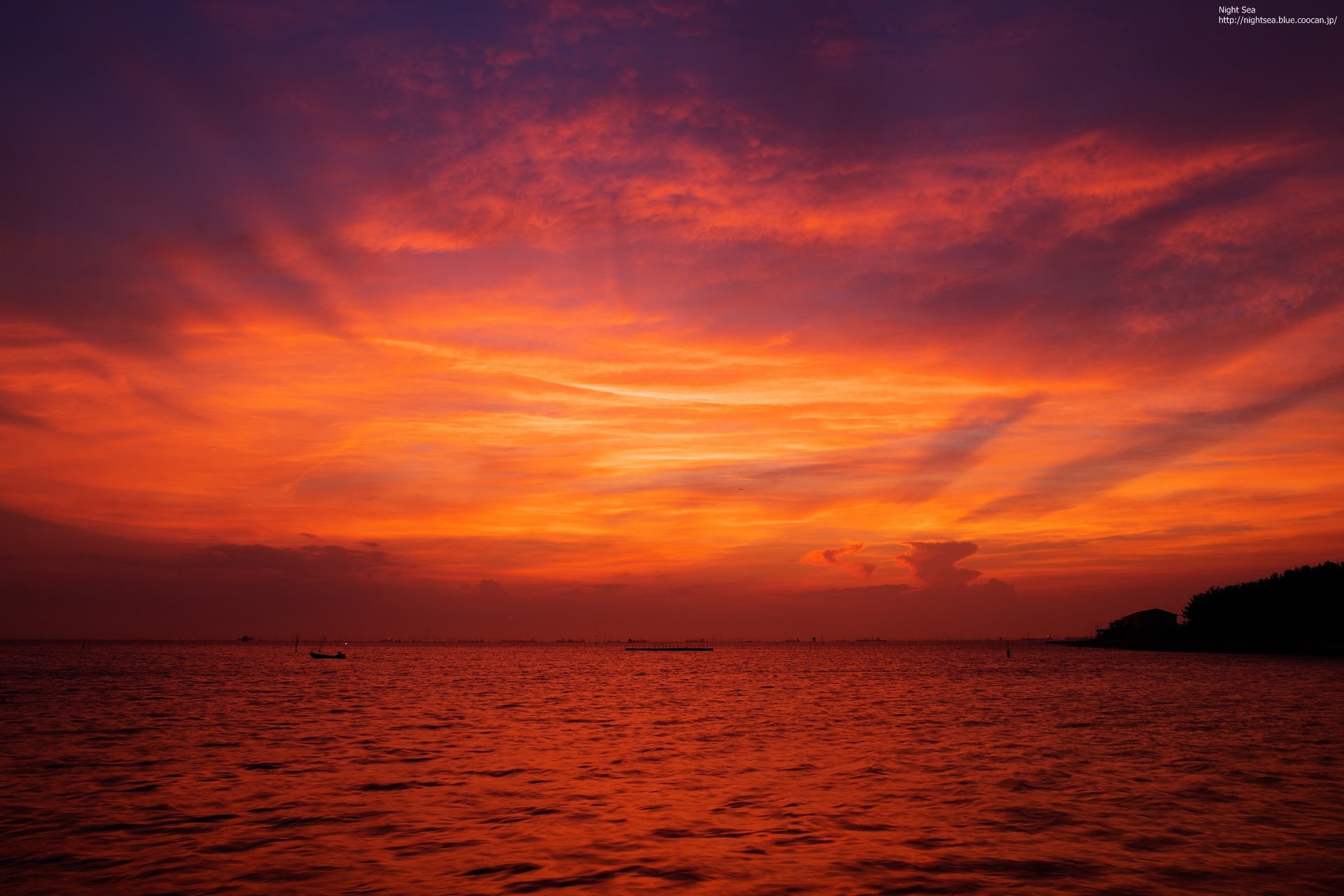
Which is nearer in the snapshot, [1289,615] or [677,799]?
[677,799]

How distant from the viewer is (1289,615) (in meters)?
175

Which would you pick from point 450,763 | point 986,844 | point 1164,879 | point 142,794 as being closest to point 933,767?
point 986,844

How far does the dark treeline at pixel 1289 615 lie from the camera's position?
164625 millimetres

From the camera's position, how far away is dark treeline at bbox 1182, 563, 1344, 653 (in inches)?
6481

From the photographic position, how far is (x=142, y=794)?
29062mm

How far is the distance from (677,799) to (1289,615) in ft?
645

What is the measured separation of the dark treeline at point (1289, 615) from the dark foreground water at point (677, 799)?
13103cm

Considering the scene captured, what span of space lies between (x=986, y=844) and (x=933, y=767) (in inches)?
503

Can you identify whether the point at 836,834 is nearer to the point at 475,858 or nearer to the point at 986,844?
the point at 986,844

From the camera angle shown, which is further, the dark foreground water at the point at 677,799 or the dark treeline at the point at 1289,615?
the dark treeline at the point at 1289,615

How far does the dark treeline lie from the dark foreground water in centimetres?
13103

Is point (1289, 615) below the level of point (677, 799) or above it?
above

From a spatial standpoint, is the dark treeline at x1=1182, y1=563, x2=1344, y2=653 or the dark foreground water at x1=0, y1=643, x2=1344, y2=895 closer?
the dark foreground water at x1=0, y1=643, x2=1344, y2=895

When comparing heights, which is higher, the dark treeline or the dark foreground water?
the dark treeline
